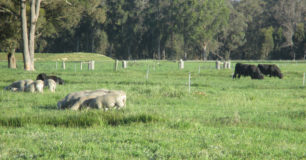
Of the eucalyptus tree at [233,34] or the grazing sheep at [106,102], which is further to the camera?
the eucalyptus tree at [233,34]

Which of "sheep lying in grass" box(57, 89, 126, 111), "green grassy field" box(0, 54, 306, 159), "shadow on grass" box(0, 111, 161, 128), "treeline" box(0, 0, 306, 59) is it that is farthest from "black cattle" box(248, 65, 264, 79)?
"treeline" box(0, 0, 306, 59)

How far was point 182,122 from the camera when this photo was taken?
988 cm

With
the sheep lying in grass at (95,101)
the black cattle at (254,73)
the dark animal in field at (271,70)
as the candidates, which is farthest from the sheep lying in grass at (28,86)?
the dark animal in field at (271,70)

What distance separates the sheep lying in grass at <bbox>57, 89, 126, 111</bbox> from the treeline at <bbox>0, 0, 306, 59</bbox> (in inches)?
2882

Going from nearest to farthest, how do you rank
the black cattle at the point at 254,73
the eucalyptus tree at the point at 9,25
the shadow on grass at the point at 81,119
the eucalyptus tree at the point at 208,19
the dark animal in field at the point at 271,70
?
the shadow on grass at the point at 81,119, the black cattle at the point at 254,73, the dark animal in field at the point at 271,70, the eucalyptus tree at the point at 9,25, the eucalyptus tree at the point at 208,19

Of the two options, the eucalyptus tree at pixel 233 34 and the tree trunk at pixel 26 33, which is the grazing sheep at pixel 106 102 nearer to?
the tree trunk at pixel 26 33

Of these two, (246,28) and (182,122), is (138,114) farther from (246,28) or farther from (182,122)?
(246,28)

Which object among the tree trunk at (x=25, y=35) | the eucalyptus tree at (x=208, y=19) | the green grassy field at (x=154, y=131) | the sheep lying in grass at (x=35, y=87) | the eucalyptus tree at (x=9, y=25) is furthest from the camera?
the eucalyptus tree at (x=208, y=19)

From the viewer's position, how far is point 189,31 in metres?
90.4

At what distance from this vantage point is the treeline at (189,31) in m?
89.8

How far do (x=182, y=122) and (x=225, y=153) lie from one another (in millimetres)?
2753

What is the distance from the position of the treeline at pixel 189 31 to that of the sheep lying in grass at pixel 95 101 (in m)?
73.2

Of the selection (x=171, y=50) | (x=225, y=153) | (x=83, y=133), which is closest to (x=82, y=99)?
(x=83, y=133)

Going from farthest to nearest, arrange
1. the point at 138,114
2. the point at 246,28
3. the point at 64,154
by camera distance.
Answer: the point at 246,28, the point at 138,114, the point at 64,154
